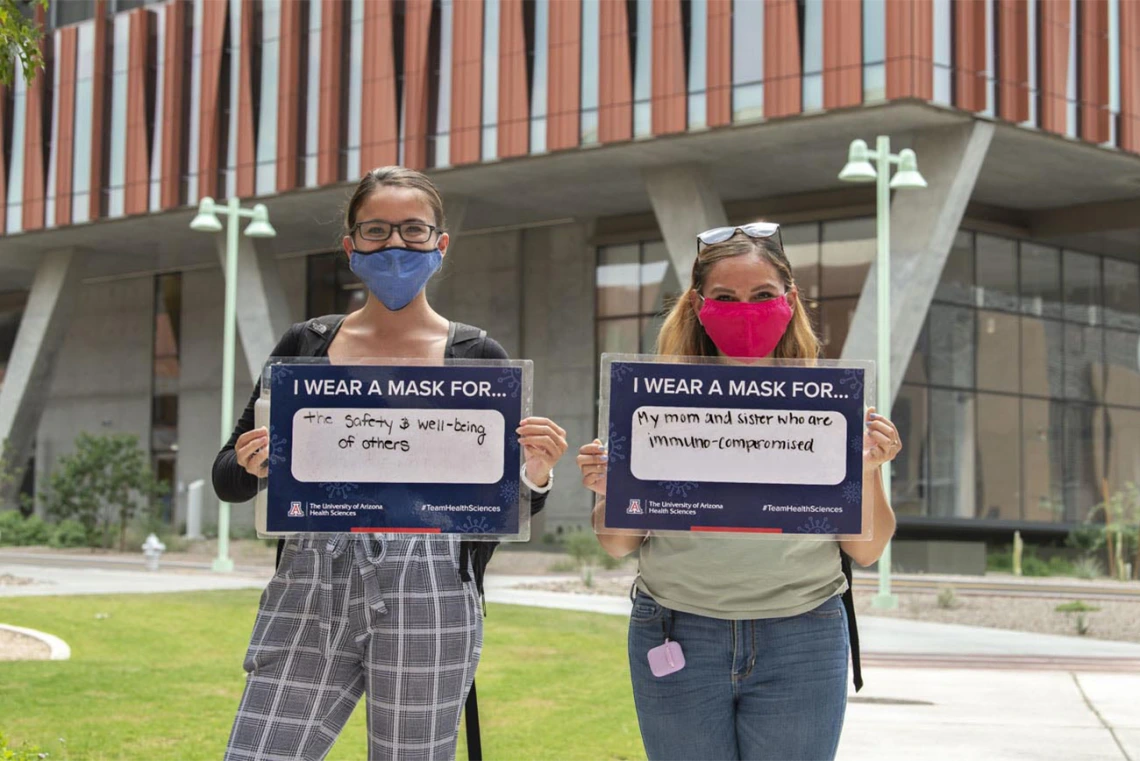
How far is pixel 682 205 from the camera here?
34.3 metres

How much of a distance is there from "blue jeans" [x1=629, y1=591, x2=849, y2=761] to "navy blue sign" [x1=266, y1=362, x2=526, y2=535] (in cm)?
57

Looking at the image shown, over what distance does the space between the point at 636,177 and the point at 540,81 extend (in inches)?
135

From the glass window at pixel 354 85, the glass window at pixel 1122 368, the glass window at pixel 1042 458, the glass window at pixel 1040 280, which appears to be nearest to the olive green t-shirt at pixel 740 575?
the glass window at pixel 354 85

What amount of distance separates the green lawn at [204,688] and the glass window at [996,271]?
24813 mm

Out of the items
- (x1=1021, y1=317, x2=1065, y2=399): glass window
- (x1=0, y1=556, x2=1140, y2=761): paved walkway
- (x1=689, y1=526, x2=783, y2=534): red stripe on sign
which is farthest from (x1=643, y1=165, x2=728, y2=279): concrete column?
(x1=689, y1=526, x2=783, y2=534): red stripe on sign

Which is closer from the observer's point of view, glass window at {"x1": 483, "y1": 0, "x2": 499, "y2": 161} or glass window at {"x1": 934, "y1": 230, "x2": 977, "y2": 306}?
glass window at {"x1": 483, "y1": 0, "x2": 499, "y2": 161}

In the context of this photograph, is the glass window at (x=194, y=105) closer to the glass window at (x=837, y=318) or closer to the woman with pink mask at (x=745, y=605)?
the glass window at (x=837, y=318)

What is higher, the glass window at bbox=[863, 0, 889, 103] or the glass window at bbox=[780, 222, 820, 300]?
the glass window at bbox=[863, 0, 889, 103]

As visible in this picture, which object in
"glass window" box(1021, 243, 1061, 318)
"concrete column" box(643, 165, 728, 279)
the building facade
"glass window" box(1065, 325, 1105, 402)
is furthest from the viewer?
"glass window" box(1065, 325, 1105, 402)

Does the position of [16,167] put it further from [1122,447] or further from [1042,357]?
[1122,447]

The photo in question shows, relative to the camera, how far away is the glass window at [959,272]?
129 ft

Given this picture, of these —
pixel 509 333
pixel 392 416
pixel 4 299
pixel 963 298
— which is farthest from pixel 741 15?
pixel 4 299

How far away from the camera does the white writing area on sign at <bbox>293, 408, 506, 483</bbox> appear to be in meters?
3.75

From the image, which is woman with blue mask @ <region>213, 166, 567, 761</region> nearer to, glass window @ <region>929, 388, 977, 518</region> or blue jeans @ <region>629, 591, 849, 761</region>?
blue jeans @ <region>629, 591, 849, 761</region>
